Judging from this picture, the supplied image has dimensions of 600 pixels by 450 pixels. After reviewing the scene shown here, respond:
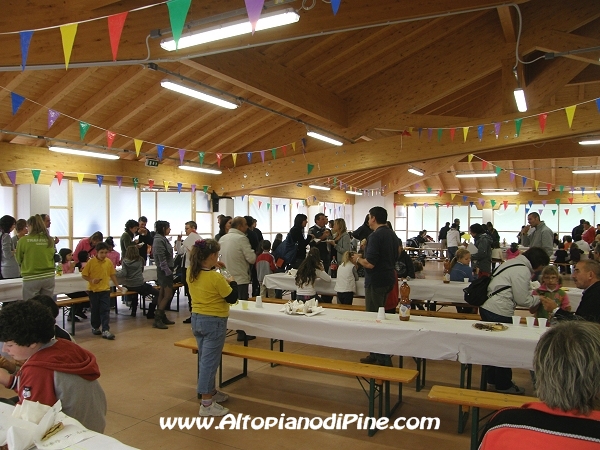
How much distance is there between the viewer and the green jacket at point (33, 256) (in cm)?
540

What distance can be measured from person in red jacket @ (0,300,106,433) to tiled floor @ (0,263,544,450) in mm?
1523

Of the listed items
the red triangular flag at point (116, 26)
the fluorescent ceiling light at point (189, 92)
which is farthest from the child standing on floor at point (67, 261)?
the red triangular flag at point (116, 26)

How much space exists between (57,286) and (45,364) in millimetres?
5428

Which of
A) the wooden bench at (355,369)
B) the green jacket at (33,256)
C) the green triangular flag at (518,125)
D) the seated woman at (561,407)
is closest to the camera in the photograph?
the seated woman at (561,407)

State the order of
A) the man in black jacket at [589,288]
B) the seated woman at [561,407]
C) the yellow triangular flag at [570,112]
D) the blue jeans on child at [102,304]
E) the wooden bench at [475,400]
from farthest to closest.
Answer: the yellow triangular flag at [570,112]
the blue jeans on child at [102,304]
the man in black jacket at [589,288]
the wooden bench at [475,400]
the seated woman at [561,407]

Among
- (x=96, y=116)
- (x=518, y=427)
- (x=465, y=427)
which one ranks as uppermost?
(x=96, y=116)

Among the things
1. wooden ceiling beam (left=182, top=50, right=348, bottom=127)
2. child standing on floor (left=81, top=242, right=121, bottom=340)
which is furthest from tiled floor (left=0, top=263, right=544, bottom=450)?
wooden ceiling beam (left=182, top=50, right=348, bottom=127)

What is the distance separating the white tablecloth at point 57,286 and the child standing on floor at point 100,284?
0.77 metres

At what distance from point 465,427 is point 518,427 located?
2.64m

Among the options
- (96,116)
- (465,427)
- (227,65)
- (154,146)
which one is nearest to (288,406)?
(465,427)

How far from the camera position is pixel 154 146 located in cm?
1089

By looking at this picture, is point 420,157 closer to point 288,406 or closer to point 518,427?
point 288,406

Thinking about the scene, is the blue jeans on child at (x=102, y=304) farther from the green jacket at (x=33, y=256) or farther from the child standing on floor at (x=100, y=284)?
the green jacket at (x=33, y=256)

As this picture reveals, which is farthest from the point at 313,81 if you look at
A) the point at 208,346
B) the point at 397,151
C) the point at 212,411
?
the point at 212,411
